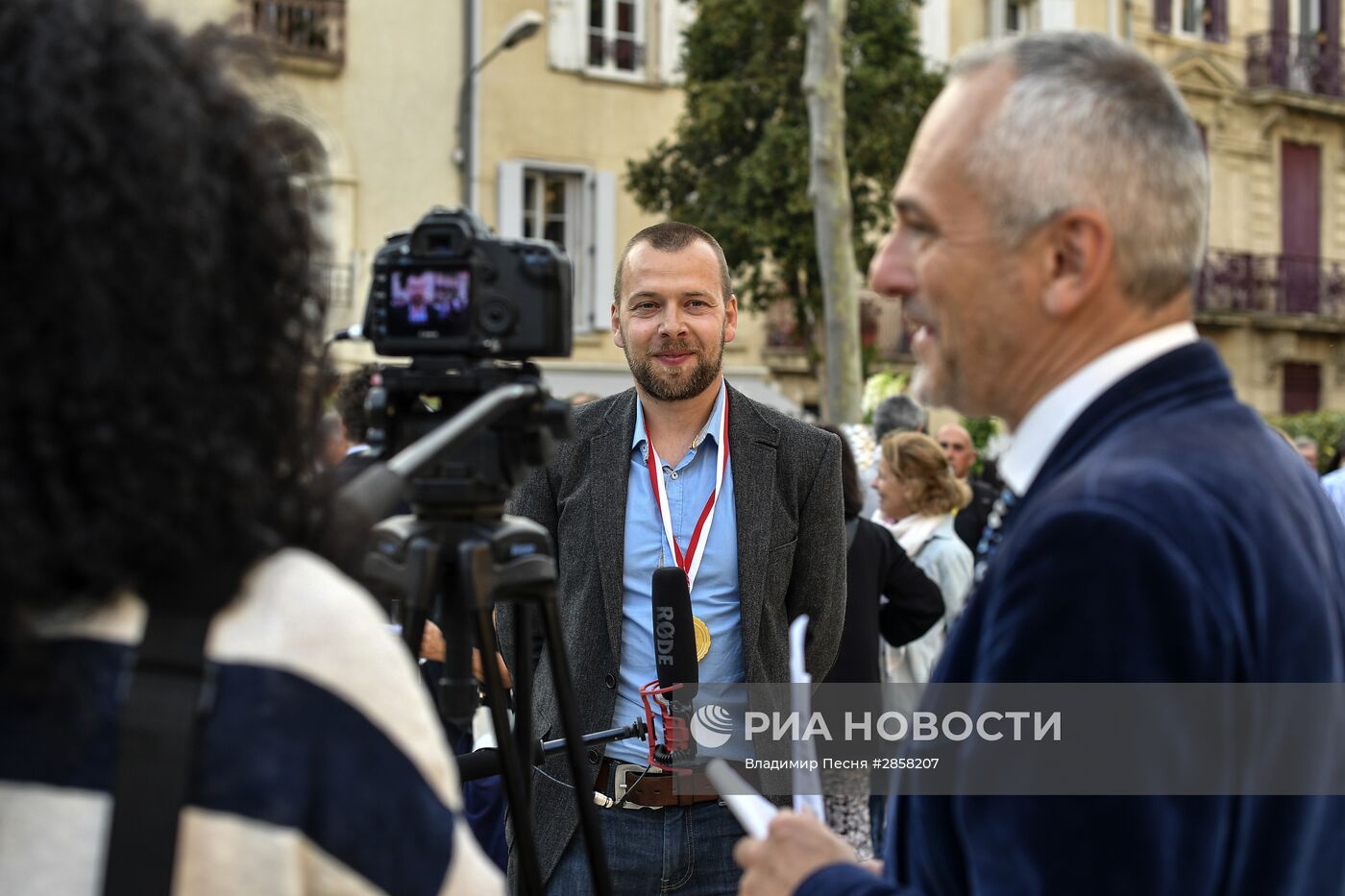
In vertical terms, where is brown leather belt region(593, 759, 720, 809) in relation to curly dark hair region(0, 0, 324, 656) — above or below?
below

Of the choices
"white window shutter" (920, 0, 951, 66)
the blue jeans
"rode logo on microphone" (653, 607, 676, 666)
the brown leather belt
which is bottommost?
the blue jeans

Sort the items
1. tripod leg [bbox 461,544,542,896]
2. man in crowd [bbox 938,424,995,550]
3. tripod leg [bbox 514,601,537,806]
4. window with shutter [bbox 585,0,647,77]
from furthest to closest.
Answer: window with shutter [bbox 585,0,647,77] → man in crowd [bbox 938,424,995,550] → tripod leg [bbox 514,601,537,806] → tripod leg [bbox 461,544,542,896]

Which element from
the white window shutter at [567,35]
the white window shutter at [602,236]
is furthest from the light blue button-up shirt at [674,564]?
the white window shutter at [567,35]

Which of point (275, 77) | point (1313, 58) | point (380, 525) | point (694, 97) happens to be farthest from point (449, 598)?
point (1313, 58)

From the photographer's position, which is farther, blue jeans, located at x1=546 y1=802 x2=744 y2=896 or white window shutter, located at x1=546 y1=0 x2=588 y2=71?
white window shutter, located at x1=546 y1=0 x2=588 y2=71

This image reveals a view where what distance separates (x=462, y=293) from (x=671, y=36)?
704 inches

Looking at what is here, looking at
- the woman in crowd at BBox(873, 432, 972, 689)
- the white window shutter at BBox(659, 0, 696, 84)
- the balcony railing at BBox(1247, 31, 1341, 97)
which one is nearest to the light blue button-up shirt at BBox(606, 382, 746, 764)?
the woman in crowd at BBox(873, 432, 972, 689)

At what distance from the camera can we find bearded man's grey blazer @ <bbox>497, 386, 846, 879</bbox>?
10.2 ft

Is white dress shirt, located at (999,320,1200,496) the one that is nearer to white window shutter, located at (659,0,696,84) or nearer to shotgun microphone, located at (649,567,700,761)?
shotgun microphone, located at (649,567,700,761)

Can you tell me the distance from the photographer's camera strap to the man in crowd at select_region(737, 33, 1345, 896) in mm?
775

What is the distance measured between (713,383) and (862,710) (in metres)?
2.21

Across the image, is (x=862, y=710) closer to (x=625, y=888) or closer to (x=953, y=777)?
(x=625, y=888)

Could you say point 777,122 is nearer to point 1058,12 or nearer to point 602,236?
point 602,236

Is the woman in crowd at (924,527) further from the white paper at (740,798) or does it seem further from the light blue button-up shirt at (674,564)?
the white paper at (740,798)
